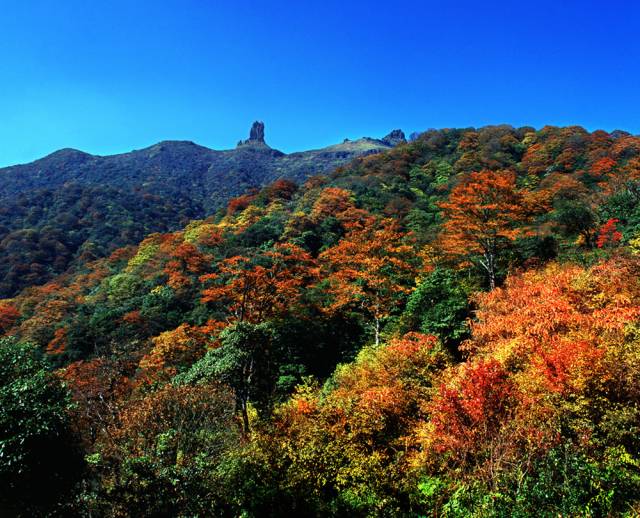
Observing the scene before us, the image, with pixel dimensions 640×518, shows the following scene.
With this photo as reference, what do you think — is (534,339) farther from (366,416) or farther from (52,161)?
(52,161)

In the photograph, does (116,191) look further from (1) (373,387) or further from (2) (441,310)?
(1) (373,387)

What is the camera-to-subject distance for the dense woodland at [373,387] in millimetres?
8609

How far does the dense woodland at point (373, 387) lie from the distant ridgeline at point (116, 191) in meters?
37.6

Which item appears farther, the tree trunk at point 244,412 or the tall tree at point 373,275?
the tall tree at point 373,275

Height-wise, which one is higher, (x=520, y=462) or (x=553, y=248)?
(x=553, y=248)

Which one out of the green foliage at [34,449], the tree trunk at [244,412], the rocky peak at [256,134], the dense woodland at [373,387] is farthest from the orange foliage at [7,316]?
the rocky peak at [256,134]

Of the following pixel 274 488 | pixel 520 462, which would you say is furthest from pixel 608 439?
pixel 274 488

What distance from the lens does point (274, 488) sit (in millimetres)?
9656

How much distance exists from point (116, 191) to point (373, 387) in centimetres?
9780

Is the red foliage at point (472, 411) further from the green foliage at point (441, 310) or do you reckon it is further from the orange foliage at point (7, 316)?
the orange foliage at point (7, 316)

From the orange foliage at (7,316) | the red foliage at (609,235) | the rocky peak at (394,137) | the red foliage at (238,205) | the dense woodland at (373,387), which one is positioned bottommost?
the orange foliage at (7,316)

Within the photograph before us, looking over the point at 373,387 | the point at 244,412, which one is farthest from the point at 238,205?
the point at 373,387

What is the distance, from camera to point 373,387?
1459 cm

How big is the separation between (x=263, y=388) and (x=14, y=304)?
40.9 meters
